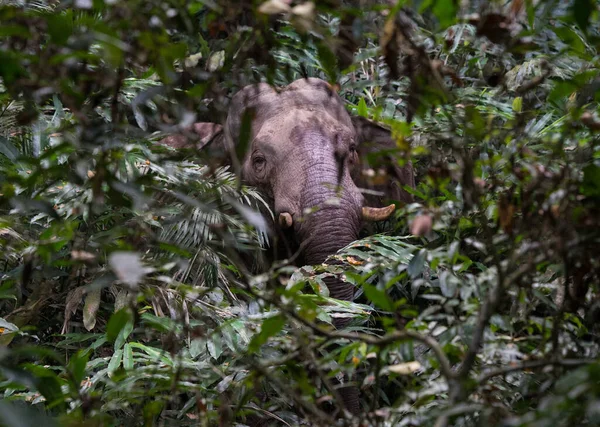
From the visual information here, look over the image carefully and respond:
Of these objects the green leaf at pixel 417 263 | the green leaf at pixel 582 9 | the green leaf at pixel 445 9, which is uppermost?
the green leaf at pixel 582 9

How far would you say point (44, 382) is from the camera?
4.60 ft

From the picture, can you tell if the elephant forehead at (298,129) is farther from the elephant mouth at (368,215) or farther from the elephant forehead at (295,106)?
the elephant mouth at (368,215)

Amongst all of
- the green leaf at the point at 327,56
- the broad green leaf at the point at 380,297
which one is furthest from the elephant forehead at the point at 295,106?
the broad green leaf at the point at 380,297

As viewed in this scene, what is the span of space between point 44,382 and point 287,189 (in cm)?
296

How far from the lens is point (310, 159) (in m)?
4.30

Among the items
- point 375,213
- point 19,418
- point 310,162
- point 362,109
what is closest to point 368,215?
point 375,213

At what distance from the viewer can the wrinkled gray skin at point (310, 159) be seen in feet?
13.2

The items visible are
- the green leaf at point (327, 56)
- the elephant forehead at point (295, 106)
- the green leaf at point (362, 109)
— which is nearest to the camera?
the green leaf at point (327, 56)

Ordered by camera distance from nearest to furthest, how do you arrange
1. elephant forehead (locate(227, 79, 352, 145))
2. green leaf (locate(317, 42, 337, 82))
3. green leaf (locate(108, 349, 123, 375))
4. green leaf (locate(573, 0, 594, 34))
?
green leaf (locate(573, 0, 594, 34)) → green leaf (locate(317, 42, 337, 82)) → green leaf (locate(108, 349, 123, 375)) → elephant forehead (locate(227, 79, 352, 145))

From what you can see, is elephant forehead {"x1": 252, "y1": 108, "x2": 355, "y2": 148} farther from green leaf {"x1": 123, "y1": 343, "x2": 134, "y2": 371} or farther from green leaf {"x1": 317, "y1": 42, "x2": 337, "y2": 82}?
green leaf {"x1": 317, "y1": 42, "x2": 337, "y2": 82}

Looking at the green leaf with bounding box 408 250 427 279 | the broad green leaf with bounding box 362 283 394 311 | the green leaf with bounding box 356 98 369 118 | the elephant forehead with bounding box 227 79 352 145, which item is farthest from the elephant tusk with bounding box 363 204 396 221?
the broad green leaf with bounding box 362 283 394 311

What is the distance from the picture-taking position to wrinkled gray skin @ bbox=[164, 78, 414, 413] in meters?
4.04

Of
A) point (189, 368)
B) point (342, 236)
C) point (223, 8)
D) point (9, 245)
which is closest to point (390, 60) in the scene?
point (223, 8)

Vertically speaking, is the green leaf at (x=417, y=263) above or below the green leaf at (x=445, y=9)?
below
